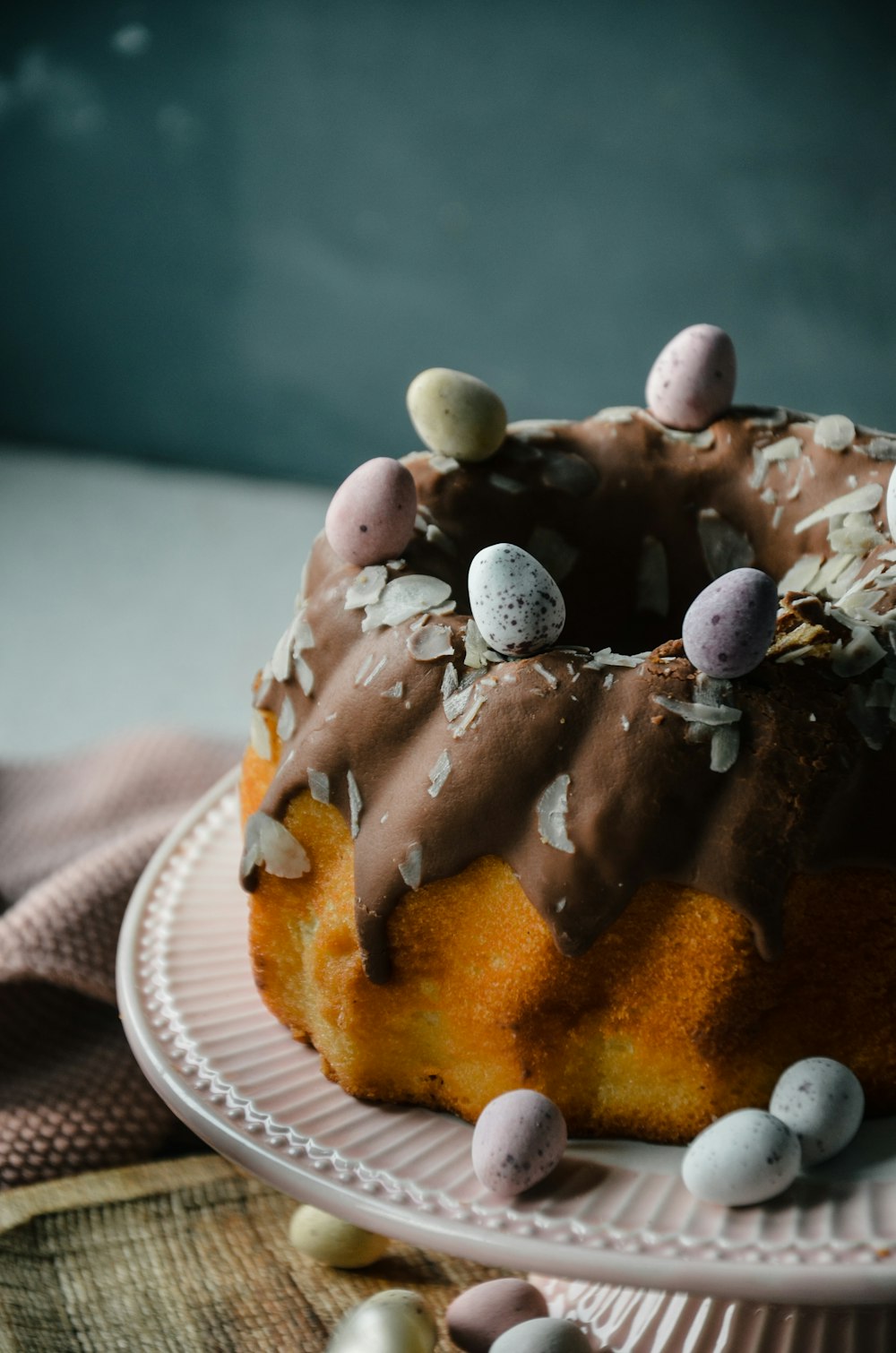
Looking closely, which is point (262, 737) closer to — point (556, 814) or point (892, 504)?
point (556, 814)

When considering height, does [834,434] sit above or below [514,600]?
above

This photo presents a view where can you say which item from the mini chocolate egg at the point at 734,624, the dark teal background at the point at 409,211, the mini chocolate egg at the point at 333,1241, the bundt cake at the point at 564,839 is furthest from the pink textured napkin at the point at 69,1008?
the dark teal background at the point at 409,211

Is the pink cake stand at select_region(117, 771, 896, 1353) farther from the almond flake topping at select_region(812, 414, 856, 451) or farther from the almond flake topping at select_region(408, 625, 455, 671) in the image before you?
the almond flake topping at select_region(812, 414, 856, 451)

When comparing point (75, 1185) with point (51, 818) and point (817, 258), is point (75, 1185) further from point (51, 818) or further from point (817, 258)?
point (817, 258)

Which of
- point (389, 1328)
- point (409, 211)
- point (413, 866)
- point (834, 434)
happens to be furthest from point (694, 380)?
point (409, 211)

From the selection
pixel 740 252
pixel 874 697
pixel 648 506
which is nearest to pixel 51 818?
pixel 648 506

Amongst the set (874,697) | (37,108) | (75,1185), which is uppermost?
(37,108)

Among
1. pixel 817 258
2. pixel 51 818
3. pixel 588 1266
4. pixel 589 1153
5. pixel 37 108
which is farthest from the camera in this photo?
pixel 37 108
